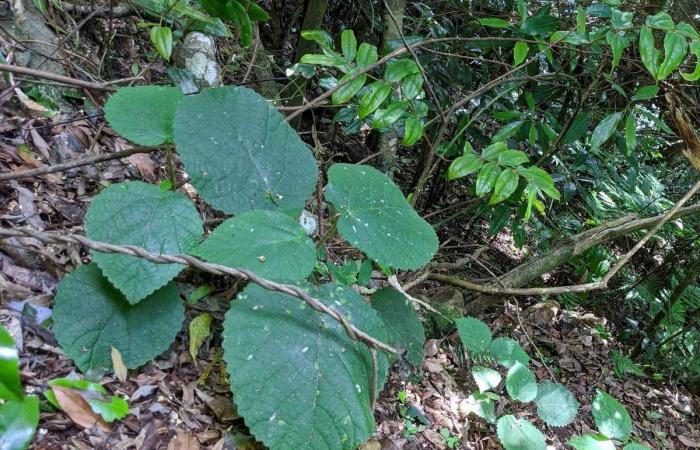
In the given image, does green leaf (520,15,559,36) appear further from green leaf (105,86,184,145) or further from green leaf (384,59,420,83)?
green leaf (105,86,184,145)

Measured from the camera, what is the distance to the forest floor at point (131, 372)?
121cm

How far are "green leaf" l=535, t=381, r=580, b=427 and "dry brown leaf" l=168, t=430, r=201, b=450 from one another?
4.32 feet

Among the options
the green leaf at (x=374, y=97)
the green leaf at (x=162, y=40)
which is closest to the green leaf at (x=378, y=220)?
the green leaf at (x=374, y=97)

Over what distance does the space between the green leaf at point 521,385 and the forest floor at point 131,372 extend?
0.83 feet

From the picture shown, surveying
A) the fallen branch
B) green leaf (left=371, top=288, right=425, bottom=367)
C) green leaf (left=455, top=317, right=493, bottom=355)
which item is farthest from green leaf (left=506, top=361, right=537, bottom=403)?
the fallen branch

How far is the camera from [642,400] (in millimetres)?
3260

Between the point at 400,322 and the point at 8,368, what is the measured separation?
126cm

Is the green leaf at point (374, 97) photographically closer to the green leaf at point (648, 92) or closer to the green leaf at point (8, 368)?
the green leaf at point (648, 92)

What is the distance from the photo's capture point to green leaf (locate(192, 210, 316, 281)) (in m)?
1.27

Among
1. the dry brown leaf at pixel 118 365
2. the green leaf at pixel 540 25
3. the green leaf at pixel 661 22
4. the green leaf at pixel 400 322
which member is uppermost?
the green leaf at pixel 661 22

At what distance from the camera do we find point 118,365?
126 cm

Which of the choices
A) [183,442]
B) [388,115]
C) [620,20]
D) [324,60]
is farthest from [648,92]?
[183,442]

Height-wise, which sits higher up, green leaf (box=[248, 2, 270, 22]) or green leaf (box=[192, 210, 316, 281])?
green leaf (box=[248, 2, 270, 22])

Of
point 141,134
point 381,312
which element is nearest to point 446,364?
point 381,312
